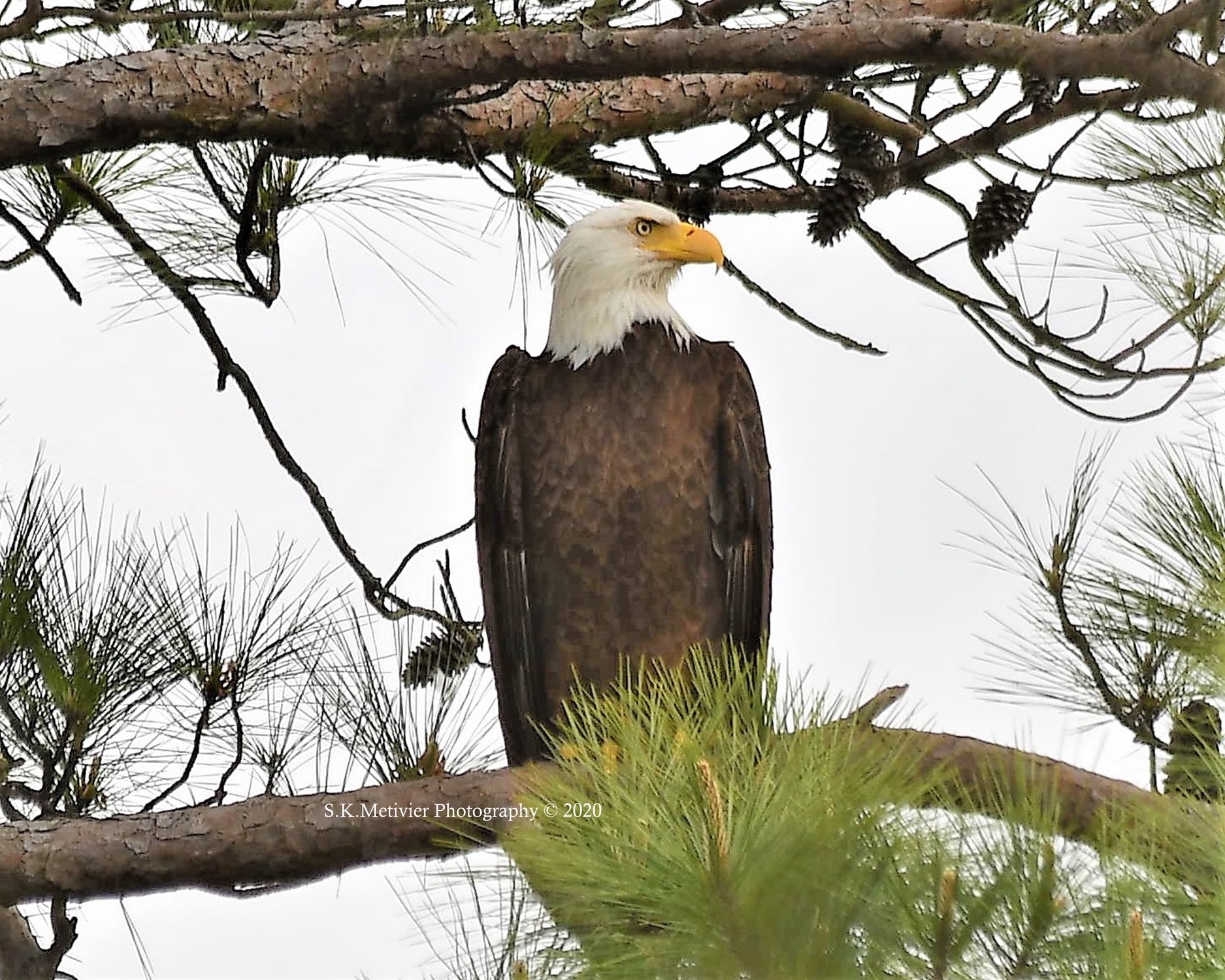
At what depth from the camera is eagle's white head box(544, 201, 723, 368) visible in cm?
245

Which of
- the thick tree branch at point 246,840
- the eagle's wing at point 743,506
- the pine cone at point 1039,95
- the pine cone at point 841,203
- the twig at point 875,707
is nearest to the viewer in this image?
the twig at point 875,707

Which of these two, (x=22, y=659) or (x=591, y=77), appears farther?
(x=22, y=659)

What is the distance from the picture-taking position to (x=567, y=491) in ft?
7.68

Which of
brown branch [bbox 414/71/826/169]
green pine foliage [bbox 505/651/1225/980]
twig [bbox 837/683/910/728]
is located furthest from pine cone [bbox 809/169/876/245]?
green pine foliage [bbox 505/651/1225/980]

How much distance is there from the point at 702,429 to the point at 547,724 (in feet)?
1.68

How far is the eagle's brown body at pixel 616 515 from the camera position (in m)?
2.33

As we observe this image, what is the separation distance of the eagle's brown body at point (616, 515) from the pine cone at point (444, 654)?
0.16 feet

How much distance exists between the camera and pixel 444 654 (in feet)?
7.46

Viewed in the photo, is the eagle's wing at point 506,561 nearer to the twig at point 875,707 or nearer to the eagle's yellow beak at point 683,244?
the eagle's yellow beak at point 683,244

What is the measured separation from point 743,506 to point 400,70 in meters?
0.89

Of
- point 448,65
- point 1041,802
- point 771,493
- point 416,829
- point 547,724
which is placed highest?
point 448,65

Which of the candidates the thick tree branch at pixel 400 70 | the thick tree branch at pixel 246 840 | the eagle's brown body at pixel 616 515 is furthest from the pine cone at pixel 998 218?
the thick tree branch at pixel 246 840

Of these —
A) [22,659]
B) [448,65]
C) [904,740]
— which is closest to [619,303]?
[448,65]

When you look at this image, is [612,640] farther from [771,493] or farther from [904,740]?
[904,740]
